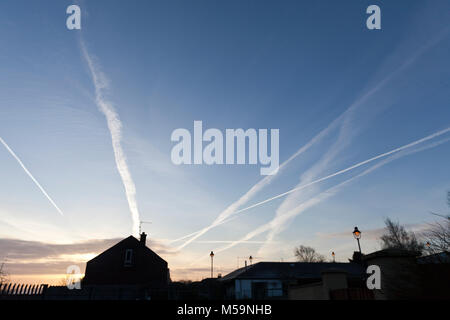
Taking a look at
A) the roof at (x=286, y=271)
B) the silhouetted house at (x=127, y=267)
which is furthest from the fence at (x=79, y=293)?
the roof at (x=286, y=271)

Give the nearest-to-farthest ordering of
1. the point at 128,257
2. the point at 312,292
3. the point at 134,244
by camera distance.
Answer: the point at 312,292 < the point at 128,257 < the point at 134,244

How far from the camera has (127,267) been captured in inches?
1470

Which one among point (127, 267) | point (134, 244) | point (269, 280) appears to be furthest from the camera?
point (269, 280)

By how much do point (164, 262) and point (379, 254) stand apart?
36.6 meters

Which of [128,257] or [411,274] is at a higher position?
[411,274]

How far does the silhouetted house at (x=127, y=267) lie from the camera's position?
120 ft

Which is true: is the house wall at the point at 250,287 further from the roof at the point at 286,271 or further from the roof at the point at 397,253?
the roof at the point at 397,253

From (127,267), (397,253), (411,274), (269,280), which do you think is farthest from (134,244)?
(411,274)

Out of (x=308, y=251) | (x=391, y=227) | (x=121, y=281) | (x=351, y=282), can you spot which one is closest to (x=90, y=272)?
(x=121, y=281)

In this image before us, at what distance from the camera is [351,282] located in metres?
33.2

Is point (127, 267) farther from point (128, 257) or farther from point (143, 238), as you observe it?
point (143, 238)
